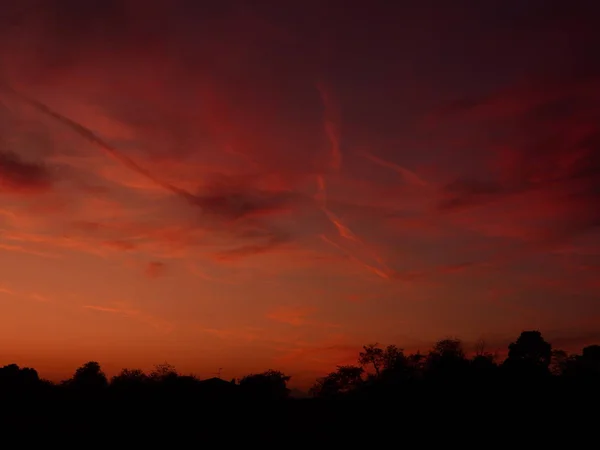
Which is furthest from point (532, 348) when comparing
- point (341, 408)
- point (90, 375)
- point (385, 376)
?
point (90, 375)

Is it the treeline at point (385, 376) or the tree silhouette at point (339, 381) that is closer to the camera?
the treeline at point (385, 376)

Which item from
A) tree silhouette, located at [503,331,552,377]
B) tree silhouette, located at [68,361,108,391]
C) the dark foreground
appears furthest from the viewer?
tree silhouette, located at [68,361,108,391]

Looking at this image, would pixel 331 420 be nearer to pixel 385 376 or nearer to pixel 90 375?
pixel 385 376

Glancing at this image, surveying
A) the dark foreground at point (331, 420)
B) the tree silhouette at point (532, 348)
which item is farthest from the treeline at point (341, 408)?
the tree silhouette at point (532, 348)

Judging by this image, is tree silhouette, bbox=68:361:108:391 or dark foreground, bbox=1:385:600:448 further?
tree silhouette, bbox=68:361:108:391

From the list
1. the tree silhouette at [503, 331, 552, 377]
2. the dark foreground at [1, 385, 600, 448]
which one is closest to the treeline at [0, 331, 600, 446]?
the dark foreground at [1, 385, 600, 448]

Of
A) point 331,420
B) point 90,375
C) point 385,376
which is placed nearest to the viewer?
point 331,420

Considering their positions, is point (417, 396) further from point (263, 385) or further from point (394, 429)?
point (263, 385)

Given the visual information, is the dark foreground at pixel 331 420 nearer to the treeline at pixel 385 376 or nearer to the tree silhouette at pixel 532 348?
the treeline at pixel 385 376

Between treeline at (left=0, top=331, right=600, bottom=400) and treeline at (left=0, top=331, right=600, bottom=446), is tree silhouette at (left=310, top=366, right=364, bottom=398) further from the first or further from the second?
treeline at (left=0, top=331, right=600, bottom=446)

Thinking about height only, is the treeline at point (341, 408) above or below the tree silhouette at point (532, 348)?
below

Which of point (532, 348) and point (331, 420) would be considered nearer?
point (331, 420)

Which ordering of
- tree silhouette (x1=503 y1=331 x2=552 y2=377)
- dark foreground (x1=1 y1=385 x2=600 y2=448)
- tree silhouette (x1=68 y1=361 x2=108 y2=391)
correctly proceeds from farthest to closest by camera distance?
tree silhouette (x1=68 y1=361 x2=108 y2=391)
tree silhouette (x1=503 y1=331 x2=552 y2=377)
dark foreground (x1=1 y1=385 x2=600 y2=448)

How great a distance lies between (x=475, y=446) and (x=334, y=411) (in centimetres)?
2375
